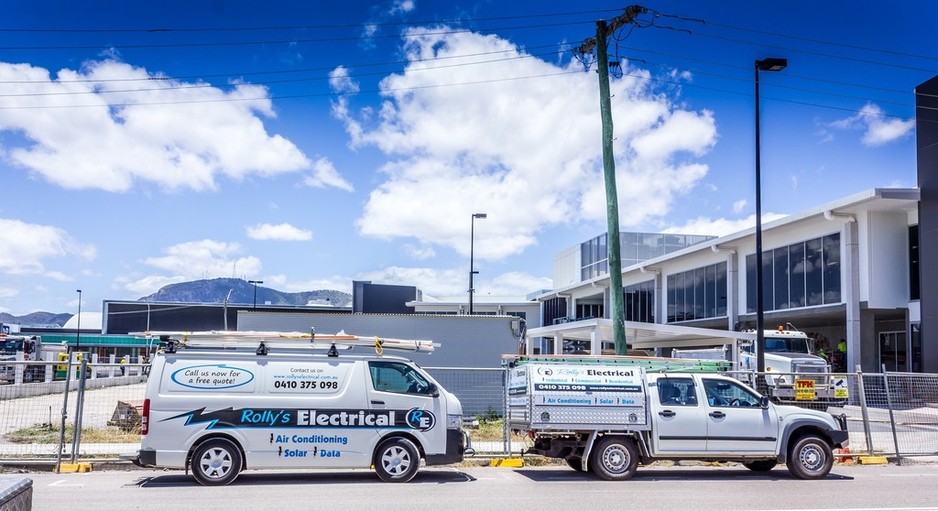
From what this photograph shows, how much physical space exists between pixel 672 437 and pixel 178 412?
7.51 metres

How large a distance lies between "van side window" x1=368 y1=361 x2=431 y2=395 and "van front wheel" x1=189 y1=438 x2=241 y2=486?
90.4 inches

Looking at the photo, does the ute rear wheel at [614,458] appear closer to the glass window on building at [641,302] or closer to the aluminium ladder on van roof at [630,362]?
the aluminium ladder on van roof at [630,362]

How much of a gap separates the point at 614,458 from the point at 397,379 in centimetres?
368

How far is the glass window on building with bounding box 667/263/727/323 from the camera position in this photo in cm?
4212

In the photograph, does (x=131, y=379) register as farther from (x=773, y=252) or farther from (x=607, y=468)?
(x=607, y=468)

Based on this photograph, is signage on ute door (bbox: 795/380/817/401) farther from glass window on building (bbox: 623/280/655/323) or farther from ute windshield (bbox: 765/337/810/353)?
glass window on building (bbox: 623/280/655/323)

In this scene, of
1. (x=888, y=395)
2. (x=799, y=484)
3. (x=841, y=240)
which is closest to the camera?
(x=799, y=484)

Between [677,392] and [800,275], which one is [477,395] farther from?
[800,275]

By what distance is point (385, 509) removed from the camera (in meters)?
10.1

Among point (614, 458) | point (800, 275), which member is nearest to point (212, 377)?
point (614, 458)

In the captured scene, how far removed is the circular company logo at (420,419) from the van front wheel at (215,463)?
2556mm

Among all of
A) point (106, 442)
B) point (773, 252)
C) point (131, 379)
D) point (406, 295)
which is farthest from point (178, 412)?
point (406, 295)

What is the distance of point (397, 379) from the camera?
12656mm

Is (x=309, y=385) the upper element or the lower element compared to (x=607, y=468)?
upper
